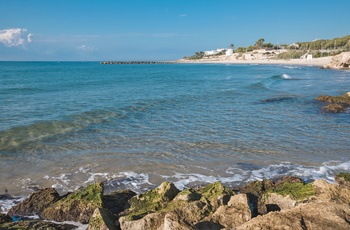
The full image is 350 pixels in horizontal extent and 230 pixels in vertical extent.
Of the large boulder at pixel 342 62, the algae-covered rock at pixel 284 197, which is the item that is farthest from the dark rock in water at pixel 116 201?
the large boulder at pixel 342 62

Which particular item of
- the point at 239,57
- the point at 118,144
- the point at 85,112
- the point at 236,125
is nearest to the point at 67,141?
the point at 118,144

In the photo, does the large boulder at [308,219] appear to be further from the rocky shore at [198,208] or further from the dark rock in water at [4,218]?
the dark rock in water at [4,218]

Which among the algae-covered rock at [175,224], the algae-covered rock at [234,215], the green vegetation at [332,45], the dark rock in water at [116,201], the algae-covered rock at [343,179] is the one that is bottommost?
the dark rock in water at [116,201]

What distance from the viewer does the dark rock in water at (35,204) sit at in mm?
8070

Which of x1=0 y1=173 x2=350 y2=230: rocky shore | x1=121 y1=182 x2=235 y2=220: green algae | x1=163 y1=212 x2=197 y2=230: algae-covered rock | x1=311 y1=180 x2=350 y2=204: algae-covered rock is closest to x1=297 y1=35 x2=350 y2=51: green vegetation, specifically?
x1=311 y1=180 x2=350 y2=204: algae-covered rock

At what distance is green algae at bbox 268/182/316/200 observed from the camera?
7.25m

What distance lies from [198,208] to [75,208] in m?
3.24

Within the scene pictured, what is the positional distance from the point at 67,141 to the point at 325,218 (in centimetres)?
1288

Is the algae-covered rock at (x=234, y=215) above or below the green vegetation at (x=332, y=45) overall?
below

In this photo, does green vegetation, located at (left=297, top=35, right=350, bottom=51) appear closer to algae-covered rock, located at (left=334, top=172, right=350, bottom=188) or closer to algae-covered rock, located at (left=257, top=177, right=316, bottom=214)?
algae-covered rock, located at (left=334, top=172, right=350, bottom=188)

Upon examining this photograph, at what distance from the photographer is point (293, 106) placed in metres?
25.0

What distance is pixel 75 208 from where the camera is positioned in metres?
7.80

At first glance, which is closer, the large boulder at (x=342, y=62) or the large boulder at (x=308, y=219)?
the large boulder at (x=308, y=219)

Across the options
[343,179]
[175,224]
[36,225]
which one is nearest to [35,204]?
[36,225]
